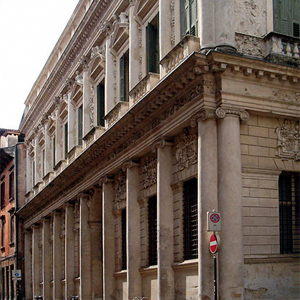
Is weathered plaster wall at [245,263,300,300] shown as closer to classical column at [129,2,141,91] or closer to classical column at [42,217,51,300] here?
classical column at [129,2,141,91]

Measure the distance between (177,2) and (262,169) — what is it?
6.15m

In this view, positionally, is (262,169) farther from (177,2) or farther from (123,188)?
(123,188)

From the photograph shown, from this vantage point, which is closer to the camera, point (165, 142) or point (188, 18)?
Result: point (188, 18)

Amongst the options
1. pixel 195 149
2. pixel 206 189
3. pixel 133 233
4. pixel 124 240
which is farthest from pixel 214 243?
pixel 124 240

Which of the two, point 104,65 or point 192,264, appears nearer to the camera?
point 192,264

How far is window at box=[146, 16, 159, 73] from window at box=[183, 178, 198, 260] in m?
4.77

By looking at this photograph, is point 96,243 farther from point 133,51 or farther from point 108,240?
point 133,51

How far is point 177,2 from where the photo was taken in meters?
A: 18.9

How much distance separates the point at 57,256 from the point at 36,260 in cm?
628

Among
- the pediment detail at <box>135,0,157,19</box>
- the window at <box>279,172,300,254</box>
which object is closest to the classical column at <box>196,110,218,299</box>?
the window at <box>279,172,300,254</box>

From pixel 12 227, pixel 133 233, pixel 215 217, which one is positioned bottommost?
pixel 12 227

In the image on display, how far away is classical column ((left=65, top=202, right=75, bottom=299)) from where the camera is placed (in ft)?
95.5

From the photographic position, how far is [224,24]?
1627 centimetres

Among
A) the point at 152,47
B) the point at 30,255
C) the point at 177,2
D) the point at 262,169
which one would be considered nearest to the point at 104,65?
the point at 152,47
